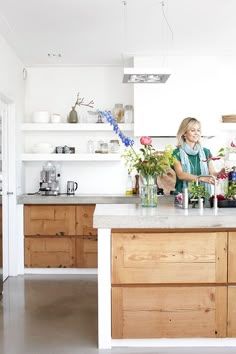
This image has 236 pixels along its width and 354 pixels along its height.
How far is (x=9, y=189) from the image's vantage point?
190 inches

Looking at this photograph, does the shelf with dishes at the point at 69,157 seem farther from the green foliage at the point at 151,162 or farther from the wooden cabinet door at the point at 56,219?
the green foliage at the point at 151,162

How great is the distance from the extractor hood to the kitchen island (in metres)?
1.21

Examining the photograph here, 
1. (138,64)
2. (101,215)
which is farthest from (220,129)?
(101,215)

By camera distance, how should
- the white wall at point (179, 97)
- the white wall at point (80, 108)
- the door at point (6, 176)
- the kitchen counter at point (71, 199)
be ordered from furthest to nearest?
the white wall at point (80, 108) < the white wall at point (179, 97) < the kitchen counter at point (71, 199) < the door at point (6, 176)

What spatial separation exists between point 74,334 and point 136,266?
2.52 ft

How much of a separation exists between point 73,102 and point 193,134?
2515mm

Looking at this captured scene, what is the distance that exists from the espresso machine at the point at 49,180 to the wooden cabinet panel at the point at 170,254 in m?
2.55

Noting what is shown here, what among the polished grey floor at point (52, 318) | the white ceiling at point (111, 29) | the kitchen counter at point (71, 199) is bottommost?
the polished grey floor at point (52, 318)

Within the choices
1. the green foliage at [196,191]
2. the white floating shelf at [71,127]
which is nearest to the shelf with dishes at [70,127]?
the white floating shelf at [71,127]

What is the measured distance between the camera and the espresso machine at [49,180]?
521 centimetres

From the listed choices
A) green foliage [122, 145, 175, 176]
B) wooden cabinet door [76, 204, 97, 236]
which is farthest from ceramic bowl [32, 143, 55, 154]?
green foliage [122, 145, 175, 176]

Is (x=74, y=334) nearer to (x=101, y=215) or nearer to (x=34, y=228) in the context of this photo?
(x=101, y=215)

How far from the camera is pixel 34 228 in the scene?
16.2 feet

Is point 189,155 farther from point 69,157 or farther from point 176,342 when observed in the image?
point 69,157
